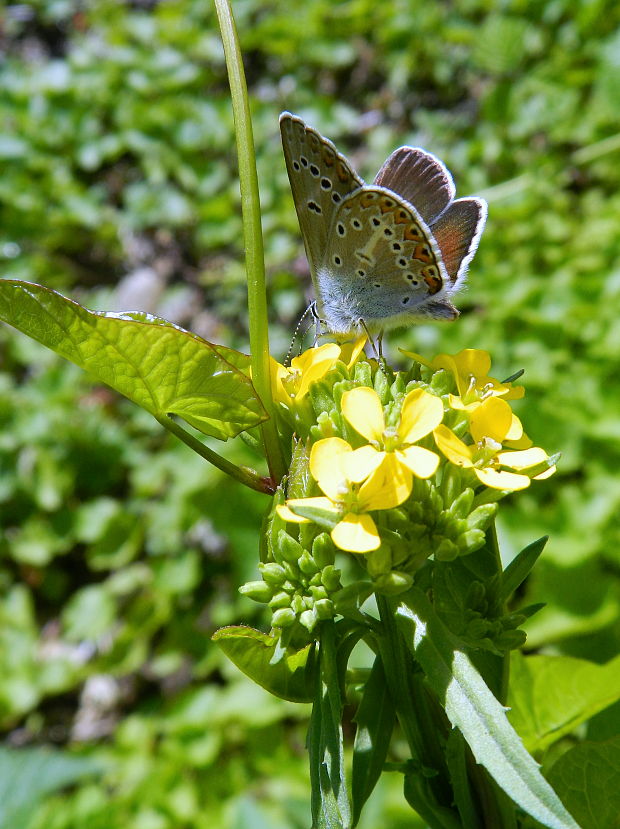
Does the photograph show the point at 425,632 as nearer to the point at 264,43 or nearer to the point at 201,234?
the point at 201,234

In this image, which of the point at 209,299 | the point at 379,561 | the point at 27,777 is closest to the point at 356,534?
the point at 379,561

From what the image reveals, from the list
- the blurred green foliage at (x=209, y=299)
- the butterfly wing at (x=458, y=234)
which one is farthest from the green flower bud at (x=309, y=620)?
the butterfly wing at (x=458, y=234)

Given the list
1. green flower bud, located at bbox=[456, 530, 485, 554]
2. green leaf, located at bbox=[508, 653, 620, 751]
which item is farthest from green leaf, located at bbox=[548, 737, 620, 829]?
green flower bud, located at bbox=[456, 530, 485, 554]

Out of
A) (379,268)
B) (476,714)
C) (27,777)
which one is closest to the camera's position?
(476,714)

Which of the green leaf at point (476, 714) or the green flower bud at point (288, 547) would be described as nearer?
the green leaf at point (476, 714)

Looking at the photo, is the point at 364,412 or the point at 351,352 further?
the point at 351,352

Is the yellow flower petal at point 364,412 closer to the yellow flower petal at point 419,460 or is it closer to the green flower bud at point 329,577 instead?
the yellow flower petal at point 419,460

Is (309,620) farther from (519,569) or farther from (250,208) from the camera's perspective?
(250,208)
